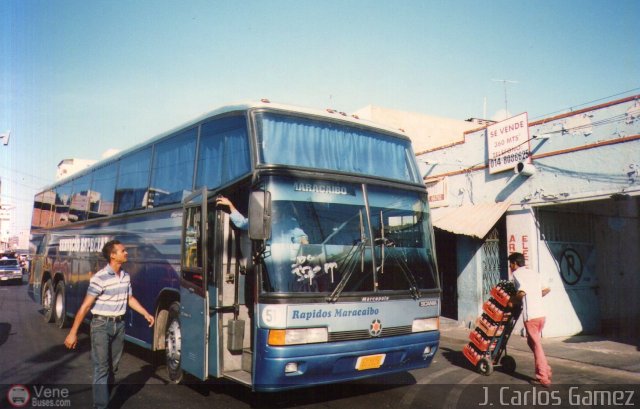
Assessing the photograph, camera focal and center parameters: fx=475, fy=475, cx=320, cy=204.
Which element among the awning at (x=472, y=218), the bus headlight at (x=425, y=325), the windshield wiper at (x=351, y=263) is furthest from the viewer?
the awning at (x=472, y=218)

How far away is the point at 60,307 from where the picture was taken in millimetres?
12242

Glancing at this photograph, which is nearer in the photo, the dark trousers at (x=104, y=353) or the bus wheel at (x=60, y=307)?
the dark trousers at (x=104, y=353)

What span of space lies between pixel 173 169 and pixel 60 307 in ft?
23.2

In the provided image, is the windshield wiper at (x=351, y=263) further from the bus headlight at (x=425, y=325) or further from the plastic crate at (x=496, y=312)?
the plastic crate at (x=496, y=312)

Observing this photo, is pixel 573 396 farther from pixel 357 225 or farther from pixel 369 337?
pixel 357 225

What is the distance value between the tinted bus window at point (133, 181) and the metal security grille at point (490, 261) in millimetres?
9145

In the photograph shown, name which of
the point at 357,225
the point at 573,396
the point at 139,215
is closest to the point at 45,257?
the point at 139,215

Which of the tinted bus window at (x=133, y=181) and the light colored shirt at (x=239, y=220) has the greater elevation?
the tinted bus window at (x=133, y=181)

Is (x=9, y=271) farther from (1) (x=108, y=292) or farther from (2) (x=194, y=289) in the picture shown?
(1) (x=108, y=292)

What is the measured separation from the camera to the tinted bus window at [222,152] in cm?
595

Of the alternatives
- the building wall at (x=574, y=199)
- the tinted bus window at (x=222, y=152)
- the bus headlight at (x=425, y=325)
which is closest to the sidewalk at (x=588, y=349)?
the building wall at (x=574, y=199)

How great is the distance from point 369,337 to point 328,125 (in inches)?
110

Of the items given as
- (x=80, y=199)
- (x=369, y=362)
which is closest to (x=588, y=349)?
(x=369, y=362)

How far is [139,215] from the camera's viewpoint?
849 cm
